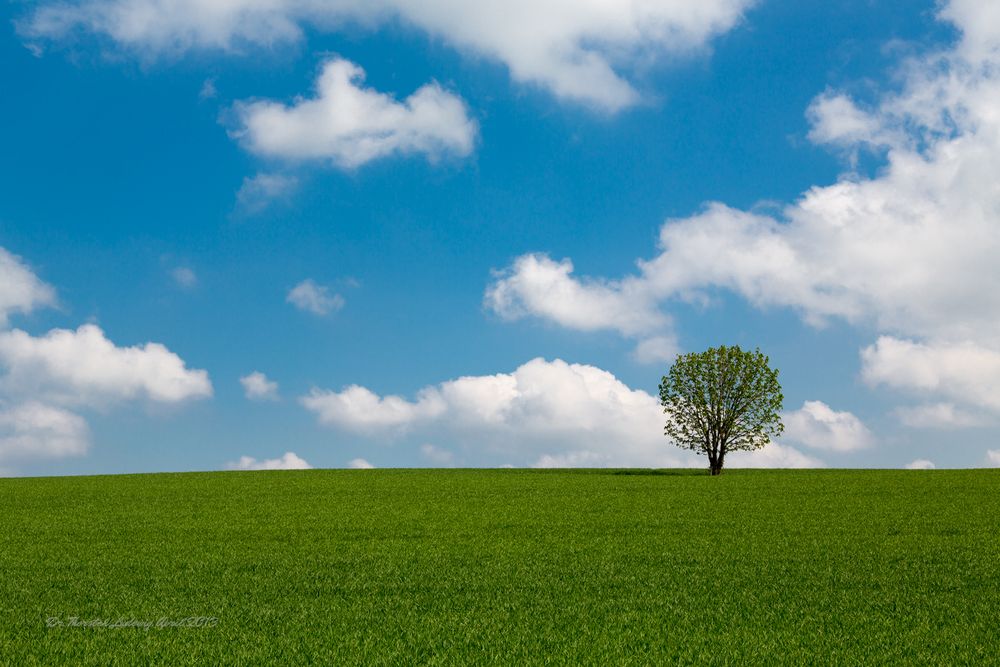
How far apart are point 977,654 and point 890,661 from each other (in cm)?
136

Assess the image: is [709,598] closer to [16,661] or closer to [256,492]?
[16,661]

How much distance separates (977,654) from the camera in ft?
33.4

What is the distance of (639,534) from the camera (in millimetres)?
22078

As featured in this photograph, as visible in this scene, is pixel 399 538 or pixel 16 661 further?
pixel 399 538

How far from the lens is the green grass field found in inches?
416

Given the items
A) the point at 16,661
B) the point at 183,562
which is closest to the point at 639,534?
the point at 183,562

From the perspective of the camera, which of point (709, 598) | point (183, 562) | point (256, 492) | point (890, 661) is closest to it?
point (890, 661)

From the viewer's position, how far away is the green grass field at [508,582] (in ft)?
34.7

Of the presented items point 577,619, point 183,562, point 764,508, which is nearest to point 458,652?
point 577,619

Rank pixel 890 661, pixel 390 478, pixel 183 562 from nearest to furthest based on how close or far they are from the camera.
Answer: pixel 890 661 → pixel 183 562 → pixel 390 478

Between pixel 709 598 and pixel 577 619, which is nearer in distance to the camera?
pixel 577 619

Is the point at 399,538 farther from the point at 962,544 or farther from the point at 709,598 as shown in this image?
the point at 962,544

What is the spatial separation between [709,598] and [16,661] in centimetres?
1040

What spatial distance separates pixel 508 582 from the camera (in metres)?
14.9
